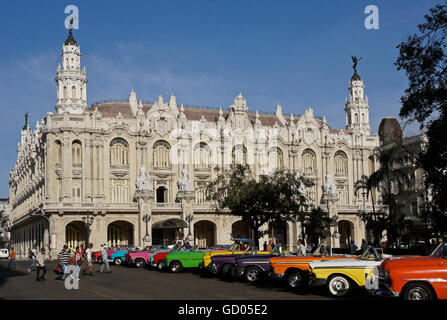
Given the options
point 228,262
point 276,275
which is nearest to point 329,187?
point 228,262

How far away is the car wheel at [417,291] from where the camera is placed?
1549cm

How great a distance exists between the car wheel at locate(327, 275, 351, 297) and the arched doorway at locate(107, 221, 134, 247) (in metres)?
46.6

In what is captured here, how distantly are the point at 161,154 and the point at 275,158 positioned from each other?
556 inches

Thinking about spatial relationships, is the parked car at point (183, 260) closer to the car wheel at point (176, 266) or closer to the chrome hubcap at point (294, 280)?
the car wheel at point (176, 266)

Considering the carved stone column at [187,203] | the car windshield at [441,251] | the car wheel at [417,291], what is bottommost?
the car wheel at [417,291]

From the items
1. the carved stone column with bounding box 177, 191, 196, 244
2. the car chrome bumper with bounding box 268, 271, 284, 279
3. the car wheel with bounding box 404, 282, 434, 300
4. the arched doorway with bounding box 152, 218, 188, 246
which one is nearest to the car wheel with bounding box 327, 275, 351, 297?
the car chrome bumper with bounding box 268, 271, 284, 279

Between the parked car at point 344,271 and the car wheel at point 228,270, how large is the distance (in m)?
6.94

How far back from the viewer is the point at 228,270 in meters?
25.8

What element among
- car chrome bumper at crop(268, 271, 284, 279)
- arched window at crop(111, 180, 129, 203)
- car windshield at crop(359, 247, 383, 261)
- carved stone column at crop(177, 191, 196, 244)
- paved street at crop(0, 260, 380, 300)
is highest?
arched window at crop(111, 180, 129, 203)

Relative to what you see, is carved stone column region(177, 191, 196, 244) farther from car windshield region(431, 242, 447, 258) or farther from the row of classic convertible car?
car windshield region(431, 242, 447, 258)

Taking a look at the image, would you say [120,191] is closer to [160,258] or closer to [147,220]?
[147,220]

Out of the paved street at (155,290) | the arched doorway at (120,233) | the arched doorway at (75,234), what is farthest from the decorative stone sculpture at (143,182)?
the paved street at (155,290)

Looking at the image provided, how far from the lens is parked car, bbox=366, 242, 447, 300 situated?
15.3 meters
